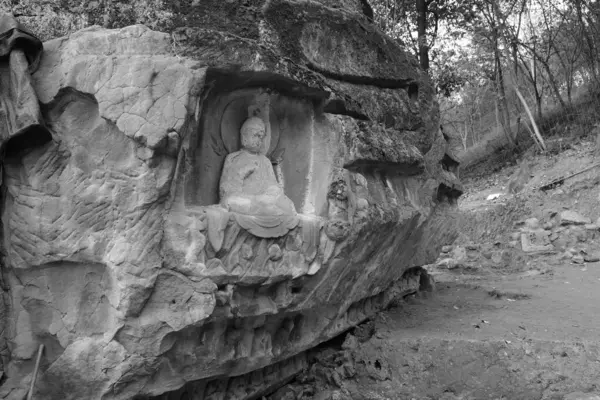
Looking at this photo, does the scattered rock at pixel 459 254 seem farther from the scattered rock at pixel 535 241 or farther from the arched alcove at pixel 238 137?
the arched alcove at pixel 238 137

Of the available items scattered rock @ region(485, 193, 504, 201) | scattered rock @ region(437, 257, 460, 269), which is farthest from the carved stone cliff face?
scattered rock @ region(485, 193, 504, 201)

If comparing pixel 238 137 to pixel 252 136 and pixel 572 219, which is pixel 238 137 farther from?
pixel 572 219

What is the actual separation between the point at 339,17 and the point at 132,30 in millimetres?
3033

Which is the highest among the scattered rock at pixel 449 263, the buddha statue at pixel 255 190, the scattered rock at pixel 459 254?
the buddha statue at pixel 255 190

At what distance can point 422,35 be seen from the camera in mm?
14133

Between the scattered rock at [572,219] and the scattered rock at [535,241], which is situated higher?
the scattered rock at [572,219]

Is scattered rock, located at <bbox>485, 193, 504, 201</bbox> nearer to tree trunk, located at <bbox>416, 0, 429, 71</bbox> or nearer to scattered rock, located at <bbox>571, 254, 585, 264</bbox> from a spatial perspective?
tree trunk, located at <bbox>416, 0, 429, 71</bbox>

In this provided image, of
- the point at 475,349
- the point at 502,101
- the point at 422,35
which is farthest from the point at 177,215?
the point at 502,101

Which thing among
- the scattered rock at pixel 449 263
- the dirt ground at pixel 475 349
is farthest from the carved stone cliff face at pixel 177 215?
the scattered rock at pixel 449 263

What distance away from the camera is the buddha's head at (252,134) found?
4.70 meters

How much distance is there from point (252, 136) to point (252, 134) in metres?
0.02

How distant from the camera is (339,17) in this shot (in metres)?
6.07

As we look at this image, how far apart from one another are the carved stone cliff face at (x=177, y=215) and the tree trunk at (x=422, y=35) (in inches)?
379

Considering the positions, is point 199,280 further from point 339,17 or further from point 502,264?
point 502,264
